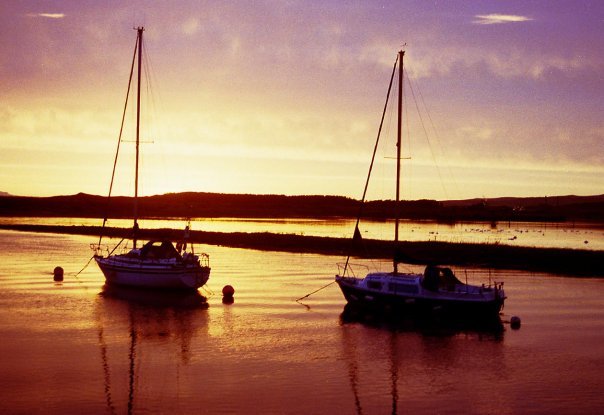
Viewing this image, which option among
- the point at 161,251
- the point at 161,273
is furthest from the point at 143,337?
the point at 161,251

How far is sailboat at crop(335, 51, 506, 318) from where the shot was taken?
33281 millimetres

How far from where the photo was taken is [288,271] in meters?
54.2

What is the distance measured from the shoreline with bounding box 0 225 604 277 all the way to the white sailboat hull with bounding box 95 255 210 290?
5013 millimetres

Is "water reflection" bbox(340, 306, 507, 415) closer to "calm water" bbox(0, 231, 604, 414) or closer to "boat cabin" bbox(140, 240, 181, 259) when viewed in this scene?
"calm water" bbox(0, 231, 604, 414)

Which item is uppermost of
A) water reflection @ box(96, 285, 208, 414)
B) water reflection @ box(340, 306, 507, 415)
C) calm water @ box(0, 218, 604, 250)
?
calm water @ box(0, 218, 604, 250)

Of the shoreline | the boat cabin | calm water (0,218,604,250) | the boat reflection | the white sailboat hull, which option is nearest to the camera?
the boat reflection

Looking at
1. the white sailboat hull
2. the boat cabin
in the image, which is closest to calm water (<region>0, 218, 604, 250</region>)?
the white sailboat hull

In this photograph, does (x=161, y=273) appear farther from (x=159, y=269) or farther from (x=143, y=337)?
(x=143, y=337)

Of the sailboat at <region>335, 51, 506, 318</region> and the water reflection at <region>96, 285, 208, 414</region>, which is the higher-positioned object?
the sailboat at <region>335, 51, 506, 318</region>

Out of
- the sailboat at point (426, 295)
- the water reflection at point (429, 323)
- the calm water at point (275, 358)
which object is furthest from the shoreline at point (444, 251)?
the calm water at point (275, 358)

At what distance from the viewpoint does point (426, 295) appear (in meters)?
34.0

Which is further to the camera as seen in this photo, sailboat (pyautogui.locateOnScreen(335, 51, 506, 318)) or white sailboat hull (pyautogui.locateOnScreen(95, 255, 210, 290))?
white sailboat hull (pyautogui.locateOnScreen(95, 255, 210, 290))

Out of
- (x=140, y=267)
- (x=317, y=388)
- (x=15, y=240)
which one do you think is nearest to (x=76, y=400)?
(x=317, y=388)

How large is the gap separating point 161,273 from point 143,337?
1281 cm
